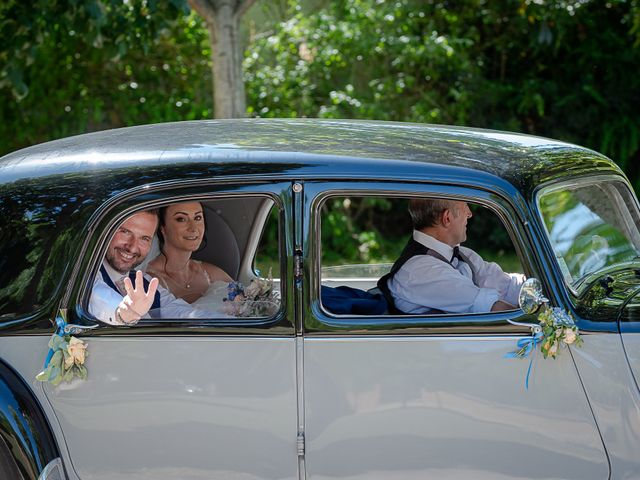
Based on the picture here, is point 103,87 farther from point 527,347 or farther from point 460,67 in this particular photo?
point 527,347

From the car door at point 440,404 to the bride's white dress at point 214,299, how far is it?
1.60 feet

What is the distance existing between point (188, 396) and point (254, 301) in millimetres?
459

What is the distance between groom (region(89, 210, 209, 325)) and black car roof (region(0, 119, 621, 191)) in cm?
27

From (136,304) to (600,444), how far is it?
173 centimetres

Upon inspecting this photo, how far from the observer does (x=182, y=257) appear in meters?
4.10

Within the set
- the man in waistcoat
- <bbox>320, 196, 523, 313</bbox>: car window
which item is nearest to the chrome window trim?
the man in waistcoat

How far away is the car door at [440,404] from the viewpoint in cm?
313

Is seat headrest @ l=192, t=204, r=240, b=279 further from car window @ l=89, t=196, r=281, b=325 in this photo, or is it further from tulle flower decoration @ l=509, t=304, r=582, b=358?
tulle flower decoration @ l=509, t=304, r=582, b=358

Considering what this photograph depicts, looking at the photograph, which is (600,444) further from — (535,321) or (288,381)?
(288,381)

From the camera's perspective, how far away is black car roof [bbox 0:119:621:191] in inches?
129

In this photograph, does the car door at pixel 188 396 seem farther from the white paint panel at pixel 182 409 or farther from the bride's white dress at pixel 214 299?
the bride's white dress at pixel 214 299

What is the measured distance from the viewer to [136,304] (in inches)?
127

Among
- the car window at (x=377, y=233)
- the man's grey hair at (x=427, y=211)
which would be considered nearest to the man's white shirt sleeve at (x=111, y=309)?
the man's grey hair at (x=427, y=211)

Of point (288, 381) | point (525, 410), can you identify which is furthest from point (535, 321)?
point (288, 381)
